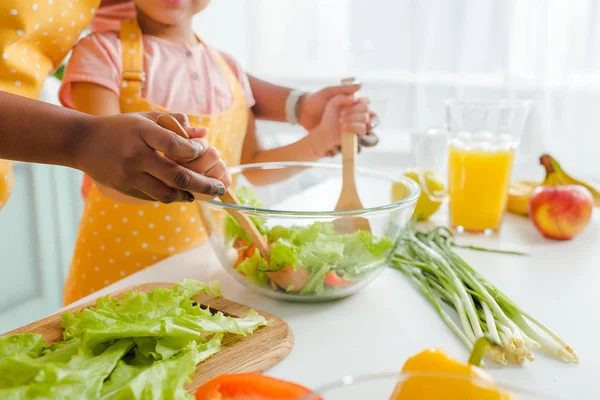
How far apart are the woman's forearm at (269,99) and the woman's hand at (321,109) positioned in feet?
0.20

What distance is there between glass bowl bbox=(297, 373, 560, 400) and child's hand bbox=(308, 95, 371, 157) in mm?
712

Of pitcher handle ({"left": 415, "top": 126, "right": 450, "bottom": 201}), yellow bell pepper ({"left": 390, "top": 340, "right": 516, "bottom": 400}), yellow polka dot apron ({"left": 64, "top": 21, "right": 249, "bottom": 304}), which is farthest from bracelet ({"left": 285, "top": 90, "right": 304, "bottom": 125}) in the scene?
yellow bell pepper ({"left": 390, "top": 340, "right": 516, "bottom": 400})

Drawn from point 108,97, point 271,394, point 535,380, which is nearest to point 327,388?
point 271,394

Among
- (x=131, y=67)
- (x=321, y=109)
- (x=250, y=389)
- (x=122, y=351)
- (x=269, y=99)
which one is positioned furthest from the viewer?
(x=269, y=99)

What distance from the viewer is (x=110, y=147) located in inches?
25.7

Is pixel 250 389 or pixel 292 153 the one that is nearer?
pixel 250 389

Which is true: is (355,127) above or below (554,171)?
above

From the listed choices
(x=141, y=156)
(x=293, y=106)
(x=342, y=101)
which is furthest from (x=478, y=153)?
(x=141, y=156)

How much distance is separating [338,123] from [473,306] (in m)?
0.49

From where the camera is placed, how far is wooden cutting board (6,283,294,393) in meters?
0.65

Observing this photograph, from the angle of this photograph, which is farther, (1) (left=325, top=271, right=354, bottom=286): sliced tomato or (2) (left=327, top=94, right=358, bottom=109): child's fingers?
(2) (left=327, top=94, right=358, bottom=109): child's fingers

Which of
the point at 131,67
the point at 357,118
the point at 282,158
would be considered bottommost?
the point at 282,158

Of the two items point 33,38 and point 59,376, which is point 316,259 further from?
point 33,38

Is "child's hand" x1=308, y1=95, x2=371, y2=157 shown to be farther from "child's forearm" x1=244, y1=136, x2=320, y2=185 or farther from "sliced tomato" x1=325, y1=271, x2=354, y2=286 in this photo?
"sliced tomato" x1=325, y1=271, x2=354, y2=286
